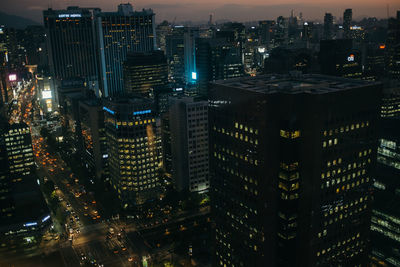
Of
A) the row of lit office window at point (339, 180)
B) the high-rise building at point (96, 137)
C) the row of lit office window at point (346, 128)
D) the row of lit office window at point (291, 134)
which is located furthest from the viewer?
the high-rise building at point (96, 137)

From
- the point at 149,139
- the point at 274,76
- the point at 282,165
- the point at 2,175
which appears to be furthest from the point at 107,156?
the point at 282,165

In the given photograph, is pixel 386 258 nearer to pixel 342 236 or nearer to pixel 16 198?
pixel 342 236

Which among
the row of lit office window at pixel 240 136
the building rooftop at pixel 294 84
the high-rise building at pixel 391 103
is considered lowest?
the high-rise building at pixel 391 103

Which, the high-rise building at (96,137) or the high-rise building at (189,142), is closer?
the high-rise building at (189,142)

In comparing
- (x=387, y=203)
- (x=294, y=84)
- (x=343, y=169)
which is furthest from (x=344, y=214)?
(x=387, y=203)

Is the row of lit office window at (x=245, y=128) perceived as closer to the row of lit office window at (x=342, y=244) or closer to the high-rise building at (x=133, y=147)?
the row of lit office window at (x=342, y=244)

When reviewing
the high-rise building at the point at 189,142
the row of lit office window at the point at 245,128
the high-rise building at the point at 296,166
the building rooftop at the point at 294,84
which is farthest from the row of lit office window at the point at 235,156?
the high-rise building at the point at 189,142
